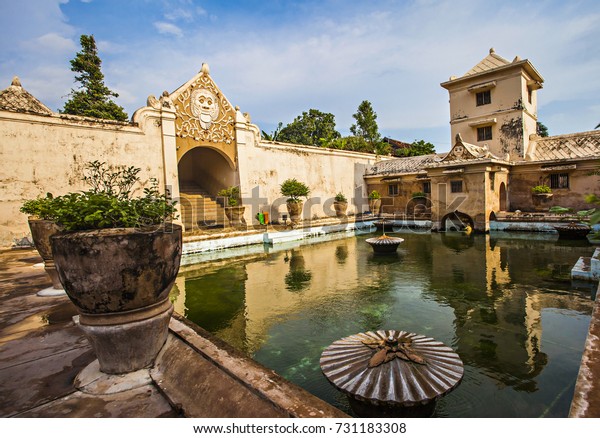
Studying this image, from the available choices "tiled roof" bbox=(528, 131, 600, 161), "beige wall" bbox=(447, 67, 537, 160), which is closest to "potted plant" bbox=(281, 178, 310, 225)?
"beige wall" bbox=(447, 67, 537, 160)

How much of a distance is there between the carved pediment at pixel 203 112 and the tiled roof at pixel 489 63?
13730 mm

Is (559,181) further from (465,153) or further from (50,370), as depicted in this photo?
(50,370)

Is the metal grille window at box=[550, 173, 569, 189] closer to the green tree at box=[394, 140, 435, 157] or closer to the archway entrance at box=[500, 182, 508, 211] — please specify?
the archway entrance at box=[500, 182, 508, 211]

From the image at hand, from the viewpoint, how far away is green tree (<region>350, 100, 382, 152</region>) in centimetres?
2880

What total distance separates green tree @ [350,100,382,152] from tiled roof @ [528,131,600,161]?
1331 cm

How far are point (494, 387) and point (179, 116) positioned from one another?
1376cm

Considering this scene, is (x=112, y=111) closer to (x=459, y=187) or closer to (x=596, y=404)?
(x=459, y=187)

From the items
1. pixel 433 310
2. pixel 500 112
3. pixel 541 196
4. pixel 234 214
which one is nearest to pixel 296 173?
pixel 234 214

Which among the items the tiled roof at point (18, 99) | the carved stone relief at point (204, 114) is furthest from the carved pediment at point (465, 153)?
the tiled roof at point (18, 99)

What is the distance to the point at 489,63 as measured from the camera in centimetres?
1800


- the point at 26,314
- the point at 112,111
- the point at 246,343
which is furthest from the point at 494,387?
the point at 112,111

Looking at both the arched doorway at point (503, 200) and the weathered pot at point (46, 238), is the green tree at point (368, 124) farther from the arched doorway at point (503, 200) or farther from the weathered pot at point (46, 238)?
the weathered pot at point (46, 238)

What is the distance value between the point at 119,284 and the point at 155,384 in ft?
2.40

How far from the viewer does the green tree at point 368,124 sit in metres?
28.8
